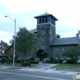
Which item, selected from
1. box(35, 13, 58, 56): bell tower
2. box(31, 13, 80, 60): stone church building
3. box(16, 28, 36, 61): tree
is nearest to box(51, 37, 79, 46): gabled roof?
box(31, 13, 80, 60): stone church building

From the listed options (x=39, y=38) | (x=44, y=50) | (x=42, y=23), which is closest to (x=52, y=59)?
(x=44, y=50)

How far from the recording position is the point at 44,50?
59.2 meters

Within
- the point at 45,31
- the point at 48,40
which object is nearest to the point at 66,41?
the point at 48,40

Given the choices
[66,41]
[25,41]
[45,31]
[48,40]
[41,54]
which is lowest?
[41,54]

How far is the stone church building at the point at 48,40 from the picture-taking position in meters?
58.3

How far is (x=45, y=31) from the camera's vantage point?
60000 mm

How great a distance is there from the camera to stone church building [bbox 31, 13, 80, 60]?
58281 mm

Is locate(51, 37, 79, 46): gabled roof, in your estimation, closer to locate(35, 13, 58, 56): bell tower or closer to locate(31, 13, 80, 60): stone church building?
locate(31, 13, 80, 60): stone church building

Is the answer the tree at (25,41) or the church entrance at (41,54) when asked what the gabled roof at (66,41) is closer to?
the church entrance at (41,54)

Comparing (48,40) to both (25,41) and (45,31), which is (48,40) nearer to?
(45,31)

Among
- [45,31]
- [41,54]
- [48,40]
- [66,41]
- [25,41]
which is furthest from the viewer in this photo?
[45,31]

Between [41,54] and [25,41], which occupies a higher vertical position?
[25,41]

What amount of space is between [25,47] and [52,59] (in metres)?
19.3

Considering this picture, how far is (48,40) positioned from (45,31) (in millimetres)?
3288
